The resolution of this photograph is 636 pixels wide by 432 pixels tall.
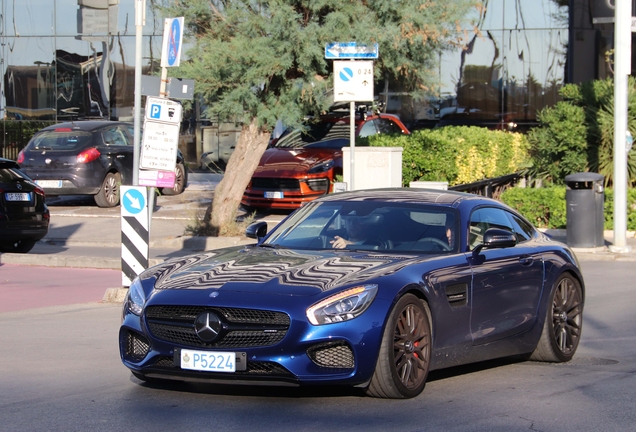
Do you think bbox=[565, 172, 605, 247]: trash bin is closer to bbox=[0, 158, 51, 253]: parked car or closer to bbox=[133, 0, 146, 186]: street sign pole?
bbox=[133, 0, 146, 186]: street sign pole

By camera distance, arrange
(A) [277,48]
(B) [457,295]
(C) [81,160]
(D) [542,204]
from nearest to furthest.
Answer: (B) [457,295], (A) [277,48], (D) [542,204], (C) [81,160]

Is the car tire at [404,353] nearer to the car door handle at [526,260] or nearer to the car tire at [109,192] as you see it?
the car door handle at [526,260]

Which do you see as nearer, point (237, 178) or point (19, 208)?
point (19, 208)

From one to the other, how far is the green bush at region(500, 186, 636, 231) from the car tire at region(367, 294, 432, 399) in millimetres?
12331

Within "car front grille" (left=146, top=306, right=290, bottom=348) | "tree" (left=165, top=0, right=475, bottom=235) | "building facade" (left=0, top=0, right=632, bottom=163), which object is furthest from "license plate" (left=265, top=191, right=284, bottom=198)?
"car front grille" (left=146, top=306, right=290, bottom=348)

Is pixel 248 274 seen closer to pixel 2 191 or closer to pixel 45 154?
pixel 2 191

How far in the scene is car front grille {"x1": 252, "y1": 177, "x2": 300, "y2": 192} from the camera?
20.2 metres

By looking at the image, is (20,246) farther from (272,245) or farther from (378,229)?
(378,229)

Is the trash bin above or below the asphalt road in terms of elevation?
above

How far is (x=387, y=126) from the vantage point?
22891 millimetres

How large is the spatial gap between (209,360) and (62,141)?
54.7ft

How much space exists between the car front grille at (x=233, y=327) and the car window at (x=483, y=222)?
2028mm

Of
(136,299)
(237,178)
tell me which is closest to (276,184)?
(237,178)

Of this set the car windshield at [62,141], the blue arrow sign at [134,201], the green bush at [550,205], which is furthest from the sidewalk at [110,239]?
the blue arrow sign at [134,201]
